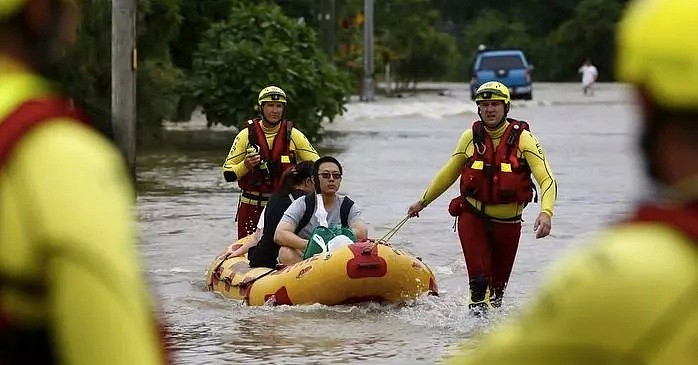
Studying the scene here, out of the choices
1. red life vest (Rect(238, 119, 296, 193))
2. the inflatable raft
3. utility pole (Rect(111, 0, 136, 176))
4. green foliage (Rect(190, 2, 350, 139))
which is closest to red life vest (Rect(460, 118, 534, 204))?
the inflatable raft

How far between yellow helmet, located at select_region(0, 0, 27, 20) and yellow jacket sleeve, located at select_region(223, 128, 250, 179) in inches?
451

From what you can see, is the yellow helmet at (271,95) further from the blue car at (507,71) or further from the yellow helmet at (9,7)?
the blue car at (507,71)

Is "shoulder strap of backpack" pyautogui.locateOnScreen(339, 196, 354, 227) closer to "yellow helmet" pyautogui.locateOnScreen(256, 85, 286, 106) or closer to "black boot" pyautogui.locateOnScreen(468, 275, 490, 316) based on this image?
"yellow helmet" pyautogui.locateOnScreen(256, 85, 286, 106)

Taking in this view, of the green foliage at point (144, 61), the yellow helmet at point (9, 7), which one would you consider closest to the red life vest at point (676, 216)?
the yellow helmet at point (9, 7)

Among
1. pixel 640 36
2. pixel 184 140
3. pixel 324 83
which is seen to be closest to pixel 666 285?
pixel 640 36

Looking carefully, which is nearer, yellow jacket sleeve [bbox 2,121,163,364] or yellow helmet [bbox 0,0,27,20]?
yellow jacket sleeve [bbox 2,121,163,364]

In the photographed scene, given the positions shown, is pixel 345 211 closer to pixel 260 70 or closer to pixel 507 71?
pixel 260 70

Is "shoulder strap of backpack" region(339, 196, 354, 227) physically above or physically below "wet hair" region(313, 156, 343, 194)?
below

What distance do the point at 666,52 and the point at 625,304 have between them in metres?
0.33

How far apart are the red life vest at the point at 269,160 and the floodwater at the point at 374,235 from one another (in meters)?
0.94

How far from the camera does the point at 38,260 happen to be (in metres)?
2.27

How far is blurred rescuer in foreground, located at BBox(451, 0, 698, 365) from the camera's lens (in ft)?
6.94

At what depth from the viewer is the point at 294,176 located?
13.4m

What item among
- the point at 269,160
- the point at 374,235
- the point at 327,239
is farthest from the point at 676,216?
the point at 374,235
